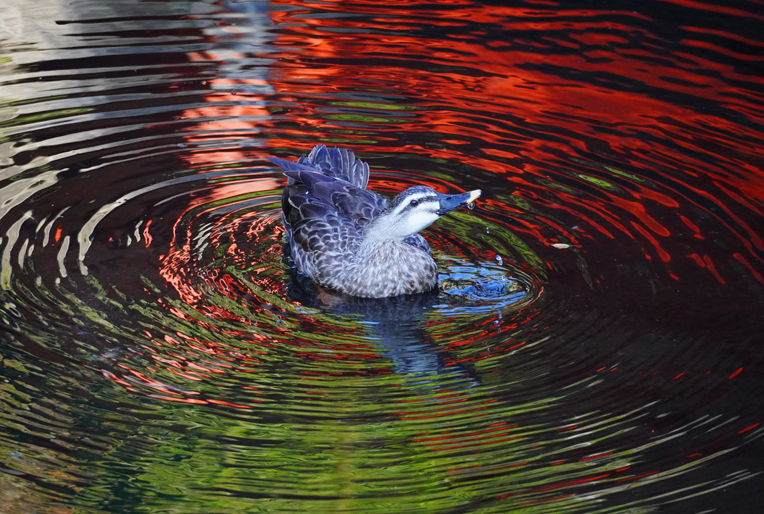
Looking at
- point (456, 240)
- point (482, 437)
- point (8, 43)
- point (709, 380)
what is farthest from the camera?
point (8, 43)

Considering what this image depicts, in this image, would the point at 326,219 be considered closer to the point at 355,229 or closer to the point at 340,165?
the point at 355,229

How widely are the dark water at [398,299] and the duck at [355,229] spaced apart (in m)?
0.20

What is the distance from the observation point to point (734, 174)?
8641 mm

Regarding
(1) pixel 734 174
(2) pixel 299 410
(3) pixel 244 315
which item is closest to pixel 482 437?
(2) pixel 299 410

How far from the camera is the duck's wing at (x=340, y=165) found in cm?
815

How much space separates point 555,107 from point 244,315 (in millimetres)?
4679

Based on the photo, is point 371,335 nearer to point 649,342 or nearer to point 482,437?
point 482,437

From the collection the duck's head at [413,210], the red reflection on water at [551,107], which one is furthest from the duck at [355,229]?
the red reflection on water at [551,107]

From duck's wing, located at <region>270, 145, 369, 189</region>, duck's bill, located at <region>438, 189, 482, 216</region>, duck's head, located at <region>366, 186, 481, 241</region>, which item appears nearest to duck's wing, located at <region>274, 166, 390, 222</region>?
duck's wing, located at <region>270, 145, 369, 189</region>

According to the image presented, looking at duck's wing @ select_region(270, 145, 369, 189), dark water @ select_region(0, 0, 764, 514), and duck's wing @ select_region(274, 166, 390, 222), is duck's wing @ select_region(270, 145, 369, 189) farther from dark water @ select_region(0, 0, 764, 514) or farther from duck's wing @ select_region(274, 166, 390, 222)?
dark water @ select_region(0, 0, 764, 514)

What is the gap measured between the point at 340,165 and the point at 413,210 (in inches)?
61.6

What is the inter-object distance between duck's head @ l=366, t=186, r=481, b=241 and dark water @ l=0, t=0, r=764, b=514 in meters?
0.57

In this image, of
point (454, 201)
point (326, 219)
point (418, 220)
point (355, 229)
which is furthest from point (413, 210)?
point (326, 219)

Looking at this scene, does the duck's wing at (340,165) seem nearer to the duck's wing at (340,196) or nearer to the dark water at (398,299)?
the duck's wing at (340,196)
